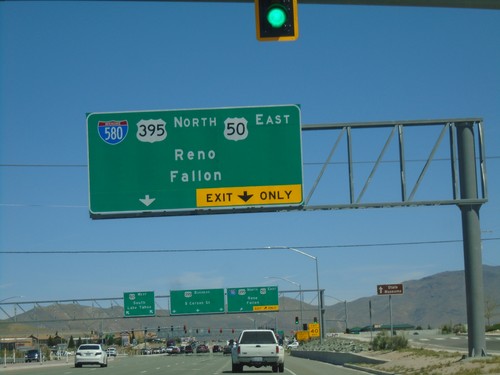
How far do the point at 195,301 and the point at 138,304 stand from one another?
537 cm

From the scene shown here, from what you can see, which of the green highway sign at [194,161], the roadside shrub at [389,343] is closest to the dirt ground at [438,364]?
the roadside shrub at [389,343]

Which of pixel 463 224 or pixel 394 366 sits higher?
pixel 463 224

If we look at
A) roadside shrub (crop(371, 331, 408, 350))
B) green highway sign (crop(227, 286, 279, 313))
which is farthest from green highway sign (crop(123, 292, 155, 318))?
roadside shrub (crop(371, 331, 408, 350))

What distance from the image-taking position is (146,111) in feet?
98.0

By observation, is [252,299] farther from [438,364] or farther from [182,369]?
[438,364]

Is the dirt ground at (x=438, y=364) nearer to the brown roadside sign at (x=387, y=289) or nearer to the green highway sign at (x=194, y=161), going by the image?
the brown roadside sign at (x=387, y=289)

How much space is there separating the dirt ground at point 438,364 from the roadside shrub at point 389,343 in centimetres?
609

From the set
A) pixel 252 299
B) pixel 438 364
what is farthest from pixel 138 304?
pixel 438 364

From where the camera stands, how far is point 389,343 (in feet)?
171

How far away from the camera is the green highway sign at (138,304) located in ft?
258

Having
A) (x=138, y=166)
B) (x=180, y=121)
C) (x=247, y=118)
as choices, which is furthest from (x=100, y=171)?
(x=247, y=118)

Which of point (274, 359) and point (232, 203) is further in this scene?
point (274, 359)

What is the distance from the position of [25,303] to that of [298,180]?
62.5 m

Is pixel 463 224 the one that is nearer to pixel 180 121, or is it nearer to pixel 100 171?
pixel 180 121
